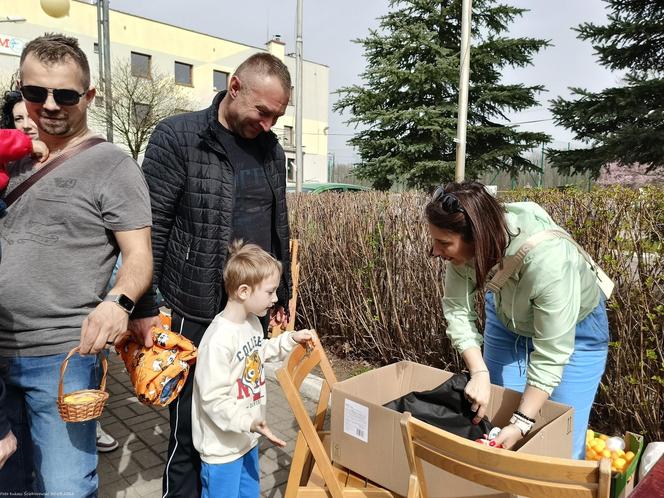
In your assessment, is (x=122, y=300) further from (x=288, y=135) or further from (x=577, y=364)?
(x=288, y=135)

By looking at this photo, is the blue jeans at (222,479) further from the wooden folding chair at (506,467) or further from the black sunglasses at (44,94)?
the black sunglasses at (44,94)

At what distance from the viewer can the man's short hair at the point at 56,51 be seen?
5.76ft

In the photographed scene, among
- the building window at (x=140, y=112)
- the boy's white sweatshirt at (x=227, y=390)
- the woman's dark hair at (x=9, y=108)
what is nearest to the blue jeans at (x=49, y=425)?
the boy's white sweatshirt at (x=227, y=390)

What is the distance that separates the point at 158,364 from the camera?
1997 mm

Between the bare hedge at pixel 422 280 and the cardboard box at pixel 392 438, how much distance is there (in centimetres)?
118

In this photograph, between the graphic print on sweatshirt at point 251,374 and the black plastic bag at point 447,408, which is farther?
the graphic print on sweatshirt at point 251,374

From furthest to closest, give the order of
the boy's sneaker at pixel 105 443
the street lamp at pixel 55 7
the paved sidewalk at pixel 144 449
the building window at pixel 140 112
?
the building window at pixel 140 112 < the street lamp at pixel 55 7 < the boy's sneaker at pixel 105 443 < the paved sidewalk at pixel 144 449

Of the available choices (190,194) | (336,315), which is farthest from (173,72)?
(190,194)

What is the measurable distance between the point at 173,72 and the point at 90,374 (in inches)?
1259

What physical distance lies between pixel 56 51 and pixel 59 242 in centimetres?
65

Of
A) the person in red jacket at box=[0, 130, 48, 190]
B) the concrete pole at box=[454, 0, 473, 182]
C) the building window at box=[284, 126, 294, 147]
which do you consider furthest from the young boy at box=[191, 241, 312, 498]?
the building window at box=[284, 126, 294, 147]

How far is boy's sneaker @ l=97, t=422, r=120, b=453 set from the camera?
3.29 m

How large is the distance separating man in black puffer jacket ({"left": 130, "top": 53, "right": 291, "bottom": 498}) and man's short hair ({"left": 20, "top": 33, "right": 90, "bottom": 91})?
1.80 feet

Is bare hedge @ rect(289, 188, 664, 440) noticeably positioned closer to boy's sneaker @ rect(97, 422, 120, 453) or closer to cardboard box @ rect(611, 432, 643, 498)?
cardboard box @ rect(611, 432, 643, 498)
